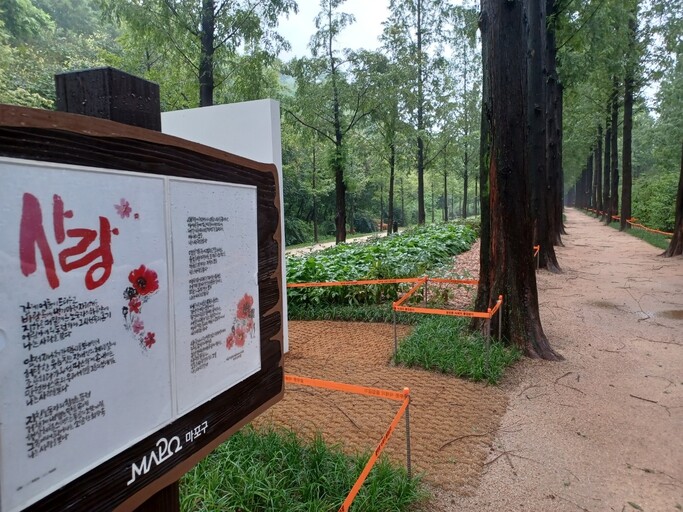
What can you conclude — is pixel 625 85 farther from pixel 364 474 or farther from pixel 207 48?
pixel 364 474

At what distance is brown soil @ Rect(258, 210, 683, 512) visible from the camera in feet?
10.1

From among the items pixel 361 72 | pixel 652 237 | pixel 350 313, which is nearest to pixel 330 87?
pixel 361 72

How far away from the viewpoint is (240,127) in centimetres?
526

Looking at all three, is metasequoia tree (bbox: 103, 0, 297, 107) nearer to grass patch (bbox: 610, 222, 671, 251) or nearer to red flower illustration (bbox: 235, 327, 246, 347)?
red flower illustration (bbox: 235, 327, 246, 347)

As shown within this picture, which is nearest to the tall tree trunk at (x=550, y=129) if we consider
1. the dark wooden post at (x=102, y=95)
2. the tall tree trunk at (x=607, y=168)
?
the dark wooden post at (x=102, y=95)

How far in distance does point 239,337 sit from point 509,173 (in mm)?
4922

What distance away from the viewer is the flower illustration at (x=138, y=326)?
3.84 ft

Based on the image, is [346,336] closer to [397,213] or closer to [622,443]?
[622,443]

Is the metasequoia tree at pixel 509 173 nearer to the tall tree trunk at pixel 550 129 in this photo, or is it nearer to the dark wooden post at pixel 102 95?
the dark wooden post at pixel 102 95

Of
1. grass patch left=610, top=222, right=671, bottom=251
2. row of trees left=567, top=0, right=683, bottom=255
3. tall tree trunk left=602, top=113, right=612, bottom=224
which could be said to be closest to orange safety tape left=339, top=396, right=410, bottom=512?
row of trees left=567, top=0, right=683, bottom=255

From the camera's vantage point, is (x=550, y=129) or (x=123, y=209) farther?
(x=550, y=129)

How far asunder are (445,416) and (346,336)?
10.2 feet

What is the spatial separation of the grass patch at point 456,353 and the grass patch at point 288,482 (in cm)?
217

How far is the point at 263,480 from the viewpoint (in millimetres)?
2803
